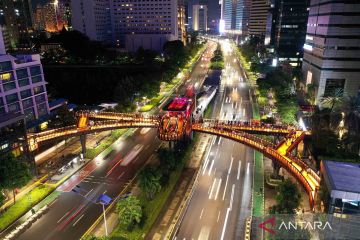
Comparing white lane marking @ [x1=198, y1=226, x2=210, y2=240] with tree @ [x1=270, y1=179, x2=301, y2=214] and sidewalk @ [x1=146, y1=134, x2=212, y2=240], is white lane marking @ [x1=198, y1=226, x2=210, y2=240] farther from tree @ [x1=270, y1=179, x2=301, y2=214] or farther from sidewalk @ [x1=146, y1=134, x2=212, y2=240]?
tree @ [x1=270, y1=179, x2=301, y2=214]

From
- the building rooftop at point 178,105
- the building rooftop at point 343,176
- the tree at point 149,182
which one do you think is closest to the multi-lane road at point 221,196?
the tree at point 149,182

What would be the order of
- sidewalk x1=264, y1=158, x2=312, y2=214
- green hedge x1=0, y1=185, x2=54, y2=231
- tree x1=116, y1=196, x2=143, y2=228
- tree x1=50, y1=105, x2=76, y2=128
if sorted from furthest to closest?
tree x1=50, y1=105, x2=76, y2=128, sidewalk x1=264, y1=158, x2=312, y2=214, green hedge x1=0, y1=185, x2=54, y2=231, tree x1=116, y1=196, x2=143, y2=228

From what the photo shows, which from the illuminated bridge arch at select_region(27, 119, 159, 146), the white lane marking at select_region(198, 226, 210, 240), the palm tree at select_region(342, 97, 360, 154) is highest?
the palm tree at select_region(342, 97, 360, 154)

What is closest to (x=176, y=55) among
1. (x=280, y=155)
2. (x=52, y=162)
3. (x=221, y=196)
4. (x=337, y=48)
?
(x=337, y=48)

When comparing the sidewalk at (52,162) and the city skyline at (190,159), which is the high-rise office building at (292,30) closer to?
the city skyline at (190,159)

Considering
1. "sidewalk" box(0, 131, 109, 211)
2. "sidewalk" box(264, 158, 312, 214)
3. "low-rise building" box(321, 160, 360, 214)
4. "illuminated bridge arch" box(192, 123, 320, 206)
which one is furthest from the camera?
"sidewalk" box(0, 131, 109, 211)

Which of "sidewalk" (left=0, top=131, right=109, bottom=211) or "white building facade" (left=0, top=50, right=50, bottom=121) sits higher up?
"white building facade" (left=0, top=50, right=50, bottom=121)

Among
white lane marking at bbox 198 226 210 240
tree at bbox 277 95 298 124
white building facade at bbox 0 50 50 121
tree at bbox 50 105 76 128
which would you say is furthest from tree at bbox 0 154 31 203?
tree at bbox 277 95 298 124
